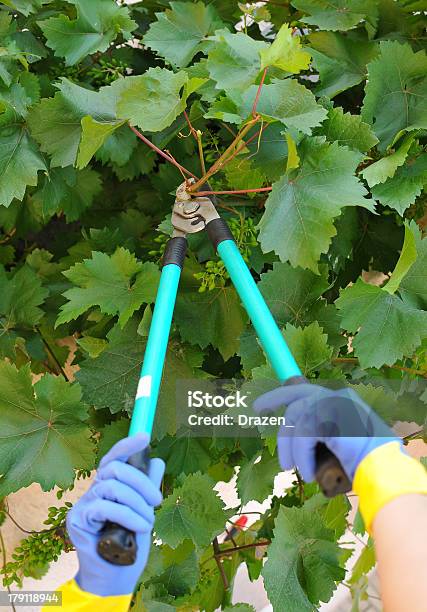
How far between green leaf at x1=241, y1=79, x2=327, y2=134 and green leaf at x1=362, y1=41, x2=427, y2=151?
0.12 m

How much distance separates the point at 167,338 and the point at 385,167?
0.30m

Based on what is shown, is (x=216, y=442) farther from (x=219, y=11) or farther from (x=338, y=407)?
(x=219, y=11)

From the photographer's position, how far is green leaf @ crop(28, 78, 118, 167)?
0.65 m

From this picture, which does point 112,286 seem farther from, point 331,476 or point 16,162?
point 331,476

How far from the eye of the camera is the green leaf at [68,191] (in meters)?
0.78

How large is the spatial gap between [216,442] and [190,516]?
0.09 metres

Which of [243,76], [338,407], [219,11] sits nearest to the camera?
[338,407]

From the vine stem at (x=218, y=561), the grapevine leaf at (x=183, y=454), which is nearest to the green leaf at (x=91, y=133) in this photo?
the grapevine leaf at (x=183, y=454)

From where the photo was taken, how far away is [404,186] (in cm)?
68

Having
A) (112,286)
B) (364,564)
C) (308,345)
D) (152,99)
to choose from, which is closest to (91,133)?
(152,99)

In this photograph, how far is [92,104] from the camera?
0.66 m

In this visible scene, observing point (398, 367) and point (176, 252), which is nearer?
point (176, 252)

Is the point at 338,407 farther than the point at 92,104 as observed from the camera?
No

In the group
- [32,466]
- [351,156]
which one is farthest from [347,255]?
[32,466]
